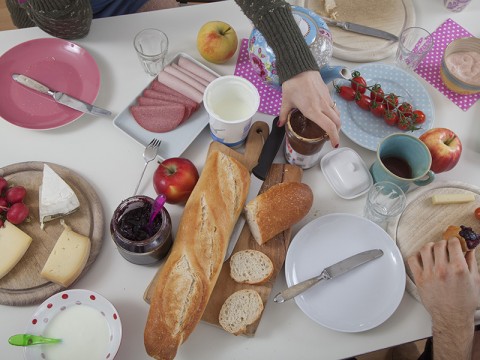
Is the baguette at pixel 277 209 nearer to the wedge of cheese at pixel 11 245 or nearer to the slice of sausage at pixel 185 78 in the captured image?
the slice of sausage at pixel 185 78

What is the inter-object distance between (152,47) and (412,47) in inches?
32.5

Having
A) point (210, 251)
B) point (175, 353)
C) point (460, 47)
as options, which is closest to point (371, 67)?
point (460, 47)

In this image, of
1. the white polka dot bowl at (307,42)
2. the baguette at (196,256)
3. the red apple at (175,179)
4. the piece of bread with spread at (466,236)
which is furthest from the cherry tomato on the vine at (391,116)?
the red apple at (175,179)

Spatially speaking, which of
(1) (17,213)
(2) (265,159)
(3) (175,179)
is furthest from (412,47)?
(1) (17,213)

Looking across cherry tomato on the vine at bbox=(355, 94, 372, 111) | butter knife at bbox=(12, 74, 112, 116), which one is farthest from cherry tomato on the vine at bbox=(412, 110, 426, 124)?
butter knife at bbox=(12, 74, 112, 116)

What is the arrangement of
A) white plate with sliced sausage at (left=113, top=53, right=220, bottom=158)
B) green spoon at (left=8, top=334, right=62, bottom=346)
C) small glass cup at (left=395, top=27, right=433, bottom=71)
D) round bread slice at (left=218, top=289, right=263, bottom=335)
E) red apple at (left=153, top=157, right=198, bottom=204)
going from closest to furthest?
green spoon at (left=8, top=334, right=62, bottom=346) → round bread slice at (left=218, top=289, right=263, bottom=335) → red apple at (left=153, top=157, right=198, bottom=204) → white plate with sliced sausage at (left=113, top=53, right=220, bottom=158) → small glass cup at (left=395, top=27, right=433, bottom=71)

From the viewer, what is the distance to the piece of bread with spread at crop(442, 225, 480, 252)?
1.08 metres

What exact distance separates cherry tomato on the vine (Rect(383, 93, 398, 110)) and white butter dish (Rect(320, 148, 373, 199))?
18 centimetres

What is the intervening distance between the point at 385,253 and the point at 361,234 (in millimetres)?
75

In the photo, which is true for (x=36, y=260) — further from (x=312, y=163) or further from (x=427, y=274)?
(x=427, y=274)

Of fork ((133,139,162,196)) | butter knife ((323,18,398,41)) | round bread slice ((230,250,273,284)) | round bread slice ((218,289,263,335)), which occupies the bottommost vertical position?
round bread slice ((218,289,263,335))

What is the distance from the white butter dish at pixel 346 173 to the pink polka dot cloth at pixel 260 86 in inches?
9.0

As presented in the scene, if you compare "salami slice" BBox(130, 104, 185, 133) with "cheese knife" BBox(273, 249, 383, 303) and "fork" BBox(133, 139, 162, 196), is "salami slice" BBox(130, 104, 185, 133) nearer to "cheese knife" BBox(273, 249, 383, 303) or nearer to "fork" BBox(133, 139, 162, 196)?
"fork" BBox(133, 139, 162, 196)

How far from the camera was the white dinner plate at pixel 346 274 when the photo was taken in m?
1.04
